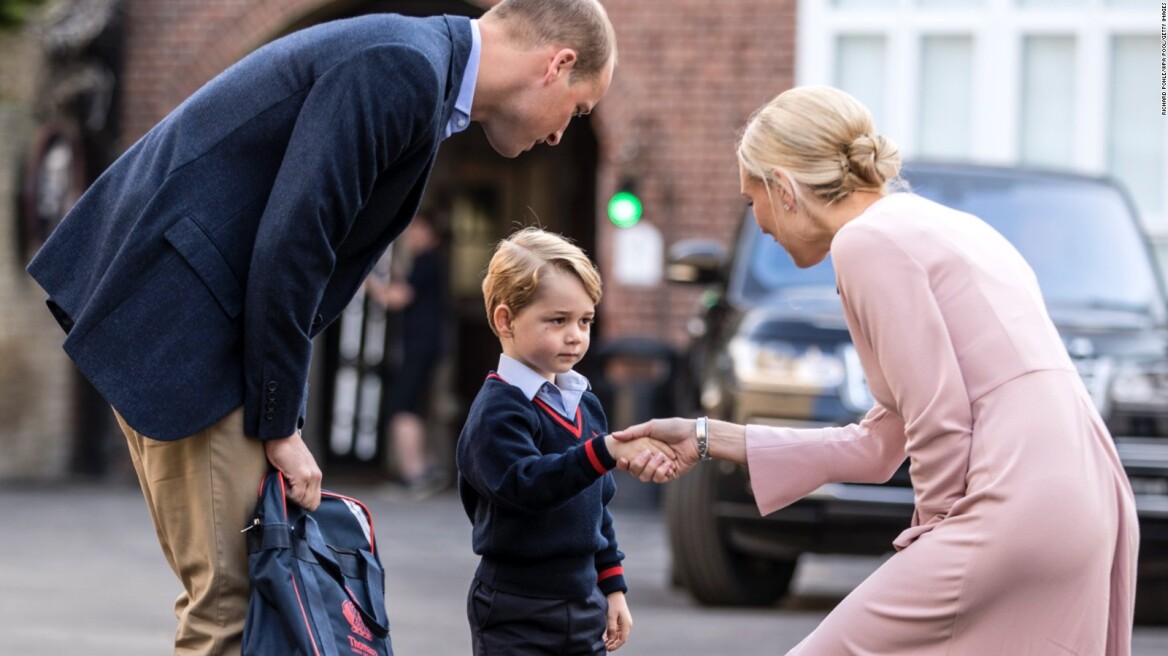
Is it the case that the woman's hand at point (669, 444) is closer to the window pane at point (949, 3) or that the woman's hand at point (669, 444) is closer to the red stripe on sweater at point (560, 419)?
the red stripe on sweater at point (560, 419)

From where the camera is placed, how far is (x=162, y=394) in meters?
3.44

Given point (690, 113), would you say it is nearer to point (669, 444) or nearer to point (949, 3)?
point (949, 3)

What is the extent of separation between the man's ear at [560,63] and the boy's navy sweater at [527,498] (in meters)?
0.63

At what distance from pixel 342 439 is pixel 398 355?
854 millimetres

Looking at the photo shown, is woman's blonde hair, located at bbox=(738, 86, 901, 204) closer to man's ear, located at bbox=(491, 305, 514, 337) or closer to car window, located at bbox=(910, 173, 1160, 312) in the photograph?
man's ear, located at bbox=(491, 305, 514, 337)

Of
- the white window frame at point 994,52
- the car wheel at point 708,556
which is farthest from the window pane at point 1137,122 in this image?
the car wheel at point 708,556

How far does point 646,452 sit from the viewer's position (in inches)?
145

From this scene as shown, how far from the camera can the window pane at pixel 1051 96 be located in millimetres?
13773

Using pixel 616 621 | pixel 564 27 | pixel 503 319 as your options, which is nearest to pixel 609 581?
pixel 616 621

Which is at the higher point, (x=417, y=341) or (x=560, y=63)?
(x=560, y=63)

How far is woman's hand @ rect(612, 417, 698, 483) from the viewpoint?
3.68 m

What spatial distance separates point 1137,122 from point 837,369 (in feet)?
23.7

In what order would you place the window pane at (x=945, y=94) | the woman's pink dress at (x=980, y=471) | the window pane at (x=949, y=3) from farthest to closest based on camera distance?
the window pane at (x=945, y=94), the window pane at (x=949, y=3), the woman's pink dress at (x=980, y=471)

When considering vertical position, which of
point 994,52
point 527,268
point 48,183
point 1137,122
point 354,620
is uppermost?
point 527,268
